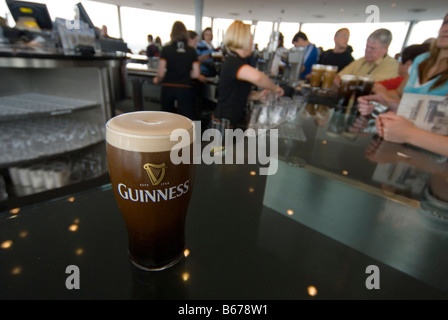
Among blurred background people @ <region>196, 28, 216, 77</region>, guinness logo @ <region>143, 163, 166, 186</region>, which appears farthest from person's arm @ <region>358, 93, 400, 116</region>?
blurred background people @ <region>196, 28, 216, 77</region>

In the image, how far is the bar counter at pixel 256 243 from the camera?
0.36 meters

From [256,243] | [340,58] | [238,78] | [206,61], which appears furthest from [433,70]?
[206,61]

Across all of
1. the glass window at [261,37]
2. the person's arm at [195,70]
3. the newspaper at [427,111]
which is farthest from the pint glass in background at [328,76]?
the person's arm at [195,70]

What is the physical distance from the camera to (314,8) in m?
12.5

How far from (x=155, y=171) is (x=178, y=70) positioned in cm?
333

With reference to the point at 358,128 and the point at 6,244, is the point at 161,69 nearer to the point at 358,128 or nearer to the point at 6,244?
the point at 358,128

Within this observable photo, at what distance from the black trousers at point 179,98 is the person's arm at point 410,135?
2733mm

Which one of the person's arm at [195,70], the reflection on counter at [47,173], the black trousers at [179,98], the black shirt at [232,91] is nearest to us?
the reflection on counter at [47,173]

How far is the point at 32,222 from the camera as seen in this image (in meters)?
0.47

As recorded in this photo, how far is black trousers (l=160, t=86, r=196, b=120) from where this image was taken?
3531mm

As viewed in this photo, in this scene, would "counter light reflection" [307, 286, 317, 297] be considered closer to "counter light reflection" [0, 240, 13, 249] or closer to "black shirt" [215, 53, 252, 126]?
"counter light reflection" [0, 240, 13, 249]

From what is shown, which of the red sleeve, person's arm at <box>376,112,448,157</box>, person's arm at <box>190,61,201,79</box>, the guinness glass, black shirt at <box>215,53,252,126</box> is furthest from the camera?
person's arm at <box>190,61,201,79</box>

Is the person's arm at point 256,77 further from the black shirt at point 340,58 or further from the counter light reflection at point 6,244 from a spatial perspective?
the black shirt at point 340,58

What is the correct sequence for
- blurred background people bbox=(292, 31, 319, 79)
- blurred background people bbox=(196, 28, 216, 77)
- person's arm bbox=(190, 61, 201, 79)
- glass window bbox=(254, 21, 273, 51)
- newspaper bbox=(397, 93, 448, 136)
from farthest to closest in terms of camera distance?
blurred background people bbox=(196, 28, 216, 77) < blurred background people bbox=(292, 31, 319, 79) < glass window bbox=(254, 21, 273, 51) < person's arm bbox=(190, 61, 201, 79) < newspaper bbox=(397, 93, 448, 136)
